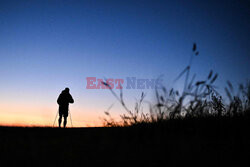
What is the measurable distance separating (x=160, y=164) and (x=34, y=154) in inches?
49.9

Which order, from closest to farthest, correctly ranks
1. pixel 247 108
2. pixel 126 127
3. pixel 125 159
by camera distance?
pixel 125 159 < pixel 126 127 < pixel 247 108

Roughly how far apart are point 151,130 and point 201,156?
1251 mm

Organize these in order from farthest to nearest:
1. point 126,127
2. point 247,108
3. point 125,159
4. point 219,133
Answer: point 247,108 → point 126,127 → point 219,133 → point 125,159

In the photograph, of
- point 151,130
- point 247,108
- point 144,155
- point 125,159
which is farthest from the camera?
point 247,108

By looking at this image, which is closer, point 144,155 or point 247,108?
point 144,155

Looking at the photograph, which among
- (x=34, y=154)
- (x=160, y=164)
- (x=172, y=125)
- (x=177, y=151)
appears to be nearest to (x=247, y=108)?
(x=172, y=125)

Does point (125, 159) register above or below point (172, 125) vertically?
below

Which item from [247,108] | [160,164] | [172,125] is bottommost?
[160,164]

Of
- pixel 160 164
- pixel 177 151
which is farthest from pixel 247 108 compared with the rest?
pixel 160 164

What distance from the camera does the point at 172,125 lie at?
3.24 metres

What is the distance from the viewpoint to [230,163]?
1.70 m

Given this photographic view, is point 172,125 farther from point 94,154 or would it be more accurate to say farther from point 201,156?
point 94,154

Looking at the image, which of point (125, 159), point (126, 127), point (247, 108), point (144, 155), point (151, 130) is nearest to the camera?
point (125, 159)

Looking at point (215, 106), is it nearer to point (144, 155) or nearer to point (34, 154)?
point (144, 155)
